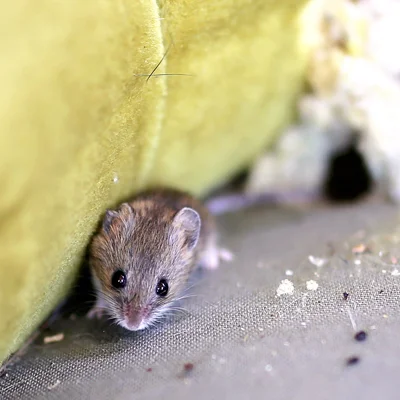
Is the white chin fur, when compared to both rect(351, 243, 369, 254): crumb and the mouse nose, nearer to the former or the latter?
the mouse nose

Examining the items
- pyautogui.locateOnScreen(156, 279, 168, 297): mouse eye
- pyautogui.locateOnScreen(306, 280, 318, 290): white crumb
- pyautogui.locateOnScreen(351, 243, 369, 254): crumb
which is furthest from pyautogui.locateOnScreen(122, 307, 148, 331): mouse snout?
pyautogui.locateOnScreen(351, 243, 369, 254): crumb

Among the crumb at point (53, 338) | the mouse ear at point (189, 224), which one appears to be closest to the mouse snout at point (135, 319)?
the crumb at point (53, 338)

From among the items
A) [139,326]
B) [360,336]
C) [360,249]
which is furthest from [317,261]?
[139,326]

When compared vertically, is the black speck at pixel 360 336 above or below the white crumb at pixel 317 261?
above

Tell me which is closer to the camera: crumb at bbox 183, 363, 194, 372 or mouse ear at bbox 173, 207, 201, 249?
crumb at bbox 183, 363, 194, 372

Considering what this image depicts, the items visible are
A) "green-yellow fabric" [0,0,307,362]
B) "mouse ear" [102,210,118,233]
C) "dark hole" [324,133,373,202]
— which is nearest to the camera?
"green-yellow fabric" [0,0,307,362]

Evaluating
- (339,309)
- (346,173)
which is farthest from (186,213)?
(346,173)

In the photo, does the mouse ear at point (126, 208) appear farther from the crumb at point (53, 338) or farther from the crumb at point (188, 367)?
the crumb at point (188, 367)
